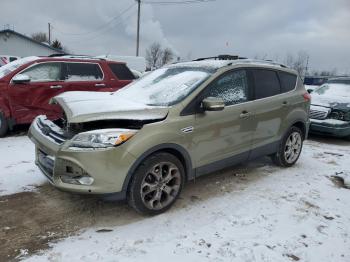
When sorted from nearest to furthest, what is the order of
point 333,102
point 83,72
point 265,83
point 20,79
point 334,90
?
point 265,83 < point 20,79 < point 83,72 < point 333,102 < point 334,90

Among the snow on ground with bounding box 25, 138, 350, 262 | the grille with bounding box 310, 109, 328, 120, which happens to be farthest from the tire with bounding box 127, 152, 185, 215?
the grille with bounding box 310, 109, 328, 120

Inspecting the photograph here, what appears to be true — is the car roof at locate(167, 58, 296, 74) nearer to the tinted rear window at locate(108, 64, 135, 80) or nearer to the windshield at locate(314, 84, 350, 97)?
the tinted rear window at locate(108, 64, 135, 80)

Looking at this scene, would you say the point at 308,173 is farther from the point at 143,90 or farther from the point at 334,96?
the point at 334,96

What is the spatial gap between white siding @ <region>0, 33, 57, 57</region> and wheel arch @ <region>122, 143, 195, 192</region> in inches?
1397

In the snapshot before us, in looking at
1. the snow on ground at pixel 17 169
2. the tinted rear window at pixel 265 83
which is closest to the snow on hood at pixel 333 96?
the tinted rear window at pixel 265 83

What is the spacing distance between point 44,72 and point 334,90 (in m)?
7.55

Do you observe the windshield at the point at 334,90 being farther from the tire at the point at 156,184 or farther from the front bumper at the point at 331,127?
the tire at the point at 156,184

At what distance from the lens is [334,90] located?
31.2 ft

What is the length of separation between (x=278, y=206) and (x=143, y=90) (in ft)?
7.40

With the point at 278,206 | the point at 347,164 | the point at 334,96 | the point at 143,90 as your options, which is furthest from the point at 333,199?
the point at 334,96

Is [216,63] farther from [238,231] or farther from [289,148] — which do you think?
[238,231]

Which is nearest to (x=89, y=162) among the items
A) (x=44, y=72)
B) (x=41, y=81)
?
(x=41, y=81)

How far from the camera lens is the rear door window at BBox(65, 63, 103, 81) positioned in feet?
25.9

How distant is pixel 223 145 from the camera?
436 centimetres
